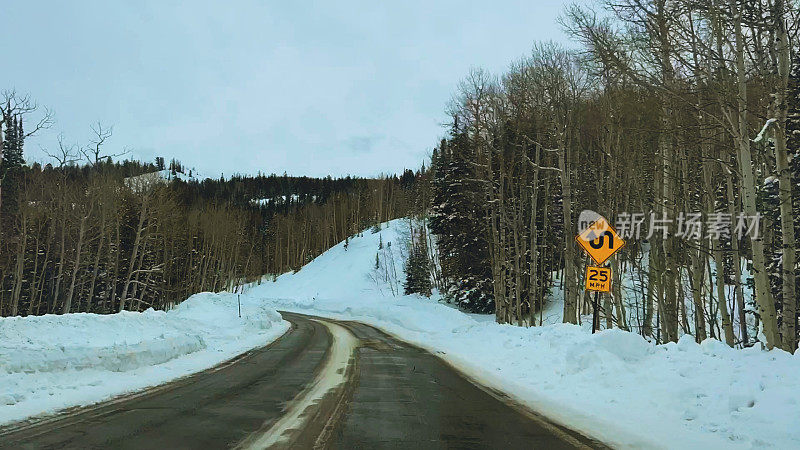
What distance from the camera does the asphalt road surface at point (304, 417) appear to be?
19.2 feet

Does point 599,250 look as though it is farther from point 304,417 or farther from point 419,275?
point 419,275

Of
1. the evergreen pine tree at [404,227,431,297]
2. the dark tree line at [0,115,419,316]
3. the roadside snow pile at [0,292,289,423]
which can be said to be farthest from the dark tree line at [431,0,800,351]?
the dark tree line at [0,115,419,316]

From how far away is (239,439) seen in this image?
5.90 meters

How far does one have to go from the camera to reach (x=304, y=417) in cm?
720

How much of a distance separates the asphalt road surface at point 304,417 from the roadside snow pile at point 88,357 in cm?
78

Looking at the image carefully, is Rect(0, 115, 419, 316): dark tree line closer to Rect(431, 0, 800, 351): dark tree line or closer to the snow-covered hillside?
the snow-covered hillside

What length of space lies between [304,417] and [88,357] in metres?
5.98

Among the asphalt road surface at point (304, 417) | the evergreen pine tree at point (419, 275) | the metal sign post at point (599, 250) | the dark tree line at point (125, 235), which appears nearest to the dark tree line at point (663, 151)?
the metal sign post at point (599, 250)

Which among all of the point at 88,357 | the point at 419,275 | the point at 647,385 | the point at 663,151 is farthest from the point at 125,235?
the point at 647,385

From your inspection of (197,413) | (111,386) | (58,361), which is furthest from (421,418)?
(58,361)

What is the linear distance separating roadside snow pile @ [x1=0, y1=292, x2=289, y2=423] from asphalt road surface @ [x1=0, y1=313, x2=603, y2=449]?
78cm

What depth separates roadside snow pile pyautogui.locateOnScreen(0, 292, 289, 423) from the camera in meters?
8.40

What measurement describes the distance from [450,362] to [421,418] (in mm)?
8144

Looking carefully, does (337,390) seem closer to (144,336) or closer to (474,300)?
(144,336)
